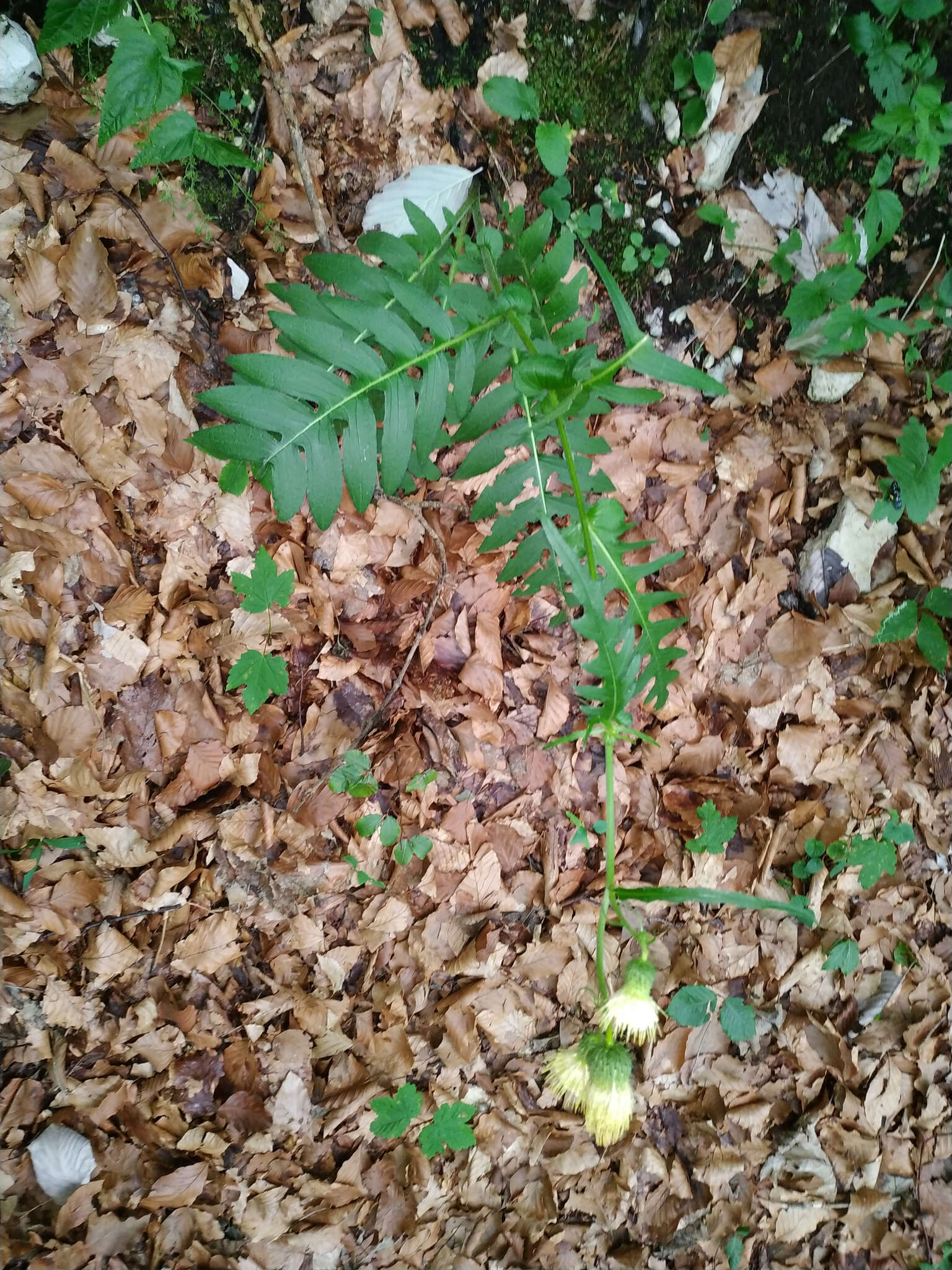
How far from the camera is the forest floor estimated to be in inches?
77.9

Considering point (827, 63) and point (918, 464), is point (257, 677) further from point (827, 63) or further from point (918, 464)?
point (827, 63)

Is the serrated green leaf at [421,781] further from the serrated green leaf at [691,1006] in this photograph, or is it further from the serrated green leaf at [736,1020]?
the serrated green leaf at [736,1020]

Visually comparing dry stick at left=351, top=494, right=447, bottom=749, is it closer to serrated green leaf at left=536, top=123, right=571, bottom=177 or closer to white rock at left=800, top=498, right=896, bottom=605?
serrated green leaf at left=536, top=123, right=571, bottom=177

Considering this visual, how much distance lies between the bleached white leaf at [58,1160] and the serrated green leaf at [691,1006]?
167cm

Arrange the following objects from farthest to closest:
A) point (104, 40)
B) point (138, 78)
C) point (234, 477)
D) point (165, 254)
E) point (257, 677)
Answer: point (257, 677) → point (165, 254) → point (104, 40) → point (234, 477) → point (138, 78)

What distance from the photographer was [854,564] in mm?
2311

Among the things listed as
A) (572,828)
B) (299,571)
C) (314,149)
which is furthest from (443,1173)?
(314,149)

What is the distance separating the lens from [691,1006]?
2330mm

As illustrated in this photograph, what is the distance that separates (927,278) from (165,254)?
2.10 meters

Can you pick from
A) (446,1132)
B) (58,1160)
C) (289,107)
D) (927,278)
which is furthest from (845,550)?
(58,1160)

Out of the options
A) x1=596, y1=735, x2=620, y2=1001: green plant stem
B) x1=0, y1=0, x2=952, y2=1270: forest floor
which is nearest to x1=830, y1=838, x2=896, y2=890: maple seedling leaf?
x1=0, y1=0, x2=952, y2=1270: forest floor

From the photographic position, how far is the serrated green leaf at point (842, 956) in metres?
2.38

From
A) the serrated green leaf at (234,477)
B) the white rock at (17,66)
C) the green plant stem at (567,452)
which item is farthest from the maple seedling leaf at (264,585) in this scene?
the white rock at (17,66)

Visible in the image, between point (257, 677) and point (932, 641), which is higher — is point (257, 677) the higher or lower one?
the higher one
